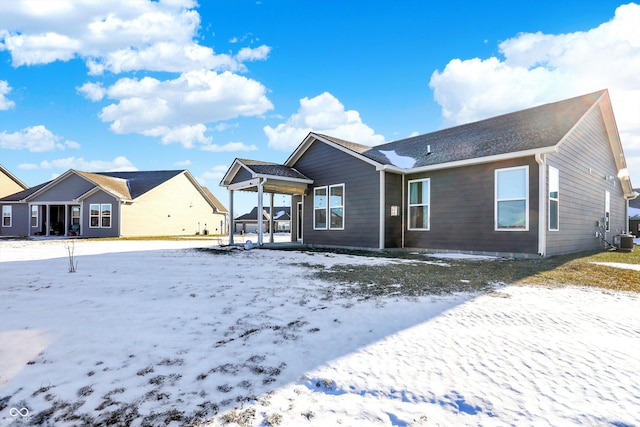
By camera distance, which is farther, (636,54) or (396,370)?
(636,54)

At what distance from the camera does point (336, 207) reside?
41.7ft

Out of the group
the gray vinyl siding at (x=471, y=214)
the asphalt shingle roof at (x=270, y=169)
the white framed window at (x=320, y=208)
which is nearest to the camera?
the gray vinyl siding at (x=471, y=214)

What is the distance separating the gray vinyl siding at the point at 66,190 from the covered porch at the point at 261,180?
16.7 m

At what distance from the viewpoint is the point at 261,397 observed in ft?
6.64

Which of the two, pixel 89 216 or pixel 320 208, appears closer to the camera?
pixel 320 208

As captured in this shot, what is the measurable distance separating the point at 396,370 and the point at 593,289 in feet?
15.0

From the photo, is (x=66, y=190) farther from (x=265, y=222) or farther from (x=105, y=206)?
(x=265, y=222)

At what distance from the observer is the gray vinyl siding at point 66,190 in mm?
24312

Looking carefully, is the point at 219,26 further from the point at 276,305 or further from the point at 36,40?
the point at 276,305

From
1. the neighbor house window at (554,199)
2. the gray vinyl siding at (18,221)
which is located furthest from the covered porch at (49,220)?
the neighbor house window at (554,199)

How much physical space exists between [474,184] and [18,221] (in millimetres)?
33582

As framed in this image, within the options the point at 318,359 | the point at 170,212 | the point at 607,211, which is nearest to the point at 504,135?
the point at 607,211

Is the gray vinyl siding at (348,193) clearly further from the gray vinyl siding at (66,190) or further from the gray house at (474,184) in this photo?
the gray vinyl siding at (66,190)

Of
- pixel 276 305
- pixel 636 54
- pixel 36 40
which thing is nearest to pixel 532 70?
pixel 636 54
